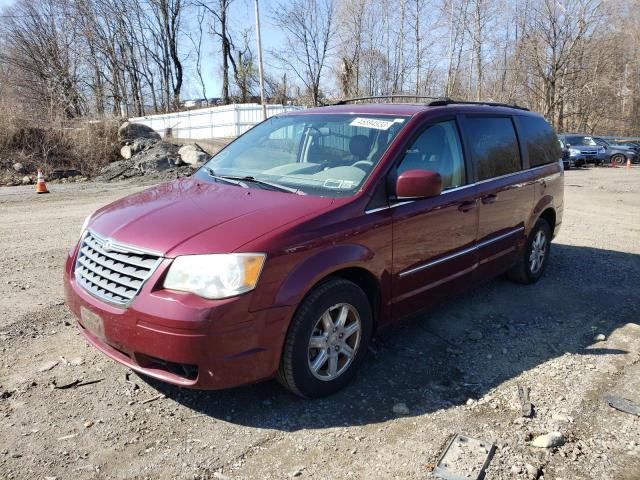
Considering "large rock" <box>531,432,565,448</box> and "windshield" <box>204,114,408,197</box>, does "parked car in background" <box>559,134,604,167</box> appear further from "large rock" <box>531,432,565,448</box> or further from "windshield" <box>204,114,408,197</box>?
"large rock" <box>531,432,565,448</box>

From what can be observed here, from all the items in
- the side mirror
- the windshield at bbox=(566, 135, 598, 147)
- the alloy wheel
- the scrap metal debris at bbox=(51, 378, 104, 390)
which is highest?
the side mirror

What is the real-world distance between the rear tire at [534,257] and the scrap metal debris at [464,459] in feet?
9.67

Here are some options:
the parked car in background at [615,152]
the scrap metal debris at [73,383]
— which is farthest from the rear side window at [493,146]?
the parked car in background at [615,152]

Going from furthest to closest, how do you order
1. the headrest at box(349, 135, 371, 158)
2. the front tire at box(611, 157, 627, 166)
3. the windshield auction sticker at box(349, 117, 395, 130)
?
the front tire at box(611, 157, 627, 166) < the windshield auction sticker at box(349, 117, 395, 130) < the headrest at box(349, 135, 371, 158)

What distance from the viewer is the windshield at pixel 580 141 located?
88.8 feet

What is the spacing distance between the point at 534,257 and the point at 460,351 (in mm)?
2165

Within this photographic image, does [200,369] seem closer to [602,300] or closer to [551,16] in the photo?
[602,300]

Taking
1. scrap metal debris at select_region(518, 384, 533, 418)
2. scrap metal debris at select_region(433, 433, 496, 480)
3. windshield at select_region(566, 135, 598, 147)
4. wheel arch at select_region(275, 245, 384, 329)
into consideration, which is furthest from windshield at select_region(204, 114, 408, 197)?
windshield at select_region(566, 135, 598, 147)

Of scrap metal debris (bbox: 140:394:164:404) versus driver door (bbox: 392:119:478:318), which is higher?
driver door (bbox: 392:119:478:318)

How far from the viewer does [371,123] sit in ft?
13.2

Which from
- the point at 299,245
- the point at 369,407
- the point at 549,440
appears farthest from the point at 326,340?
the point at 549,440

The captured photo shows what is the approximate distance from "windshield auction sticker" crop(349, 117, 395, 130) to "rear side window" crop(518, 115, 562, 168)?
83.9 inches

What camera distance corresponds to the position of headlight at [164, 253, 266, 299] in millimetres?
2797

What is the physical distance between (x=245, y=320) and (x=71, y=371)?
1640 millimetres
